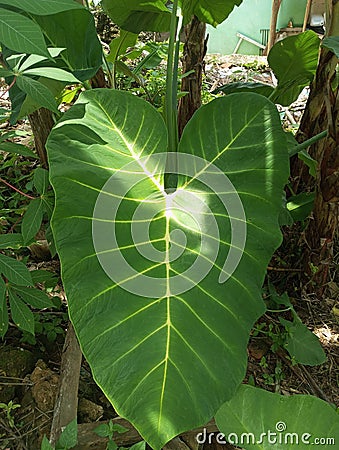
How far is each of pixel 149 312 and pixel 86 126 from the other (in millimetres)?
370

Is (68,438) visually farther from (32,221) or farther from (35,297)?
(32,221)

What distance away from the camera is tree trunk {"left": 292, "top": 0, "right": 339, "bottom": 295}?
4.42ft

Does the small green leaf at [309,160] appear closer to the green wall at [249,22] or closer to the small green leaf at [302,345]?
the small green leaf at [302,345]

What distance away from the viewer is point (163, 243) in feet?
2.83

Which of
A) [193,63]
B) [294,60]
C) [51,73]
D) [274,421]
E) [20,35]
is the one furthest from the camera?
[193,63]

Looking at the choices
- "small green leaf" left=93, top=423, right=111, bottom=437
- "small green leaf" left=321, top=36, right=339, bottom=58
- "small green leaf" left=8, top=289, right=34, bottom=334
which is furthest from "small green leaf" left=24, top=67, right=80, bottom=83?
"small green leaf" left=93, top=423, right=111, bottom=437

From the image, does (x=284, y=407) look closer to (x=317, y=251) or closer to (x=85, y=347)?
(x=85, y=347)

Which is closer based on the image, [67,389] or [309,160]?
[67,389]

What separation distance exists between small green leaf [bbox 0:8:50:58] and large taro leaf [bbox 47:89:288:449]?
0.20 meters

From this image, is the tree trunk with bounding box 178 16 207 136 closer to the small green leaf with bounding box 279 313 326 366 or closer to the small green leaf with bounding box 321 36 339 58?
the small green leaf with bounding box 321 36 339 58

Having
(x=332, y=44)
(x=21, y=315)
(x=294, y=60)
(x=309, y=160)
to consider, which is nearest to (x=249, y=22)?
(x=294, y=60)

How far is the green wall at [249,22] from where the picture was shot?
377cm

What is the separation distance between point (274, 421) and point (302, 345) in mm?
490

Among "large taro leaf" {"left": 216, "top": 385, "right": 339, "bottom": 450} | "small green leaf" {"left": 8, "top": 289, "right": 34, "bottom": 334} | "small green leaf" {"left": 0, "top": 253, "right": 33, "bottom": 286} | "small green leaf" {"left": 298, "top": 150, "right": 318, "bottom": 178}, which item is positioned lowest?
"large taro leaf" {"left": 216, "top": 385, "right": 339, "bottom": 450}
